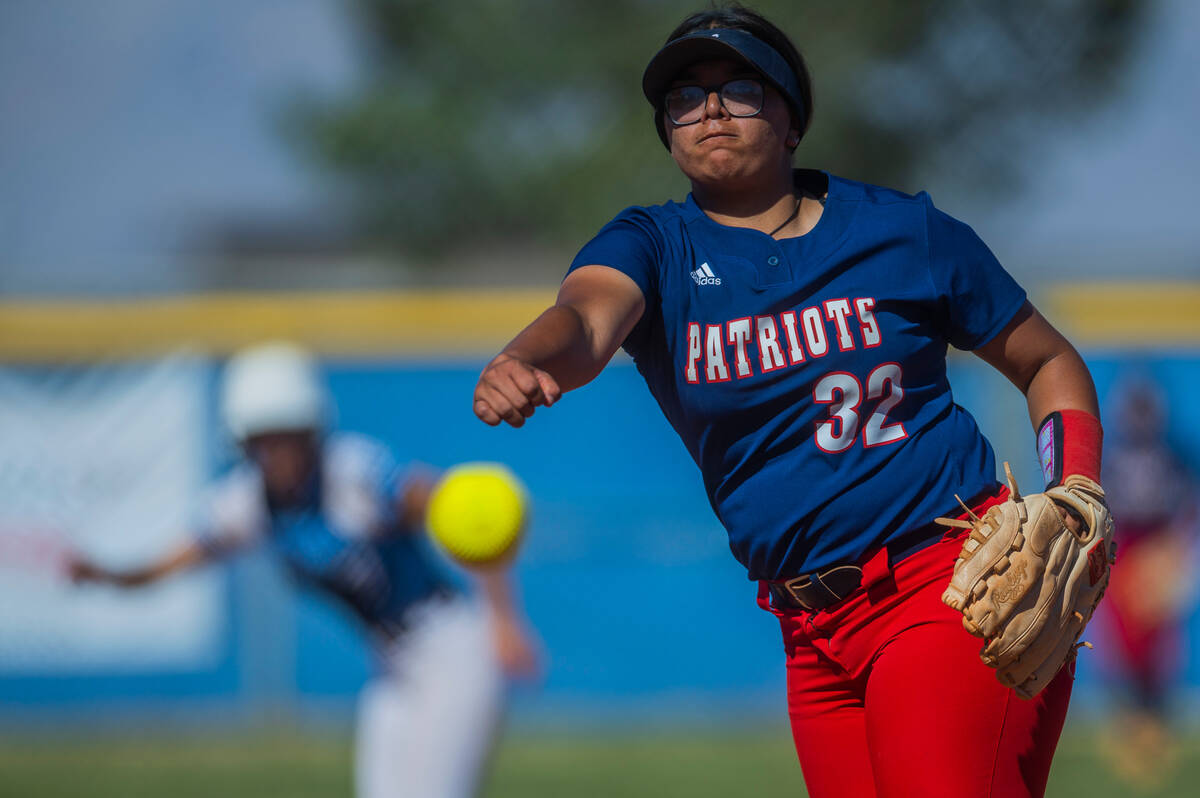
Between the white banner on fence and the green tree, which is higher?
the green tree

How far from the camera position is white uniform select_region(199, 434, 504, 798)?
5.34m

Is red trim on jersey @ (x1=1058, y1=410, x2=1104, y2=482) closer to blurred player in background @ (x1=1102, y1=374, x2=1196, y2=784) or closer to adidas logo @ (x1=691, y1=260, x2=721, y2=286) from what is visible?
adidas logo @ (x1=691, y1=260, x2=721, y2=286)

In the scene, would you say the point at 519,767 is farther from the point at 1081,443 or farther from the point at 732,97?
the point at 732,97

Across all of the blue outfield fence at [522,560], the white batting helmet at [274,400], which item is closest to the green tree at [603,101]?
the blue outfield fence at [522,560]

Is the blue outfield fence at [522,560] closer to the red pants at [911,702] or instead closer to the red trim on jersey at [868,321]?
the red pants at [911,702]

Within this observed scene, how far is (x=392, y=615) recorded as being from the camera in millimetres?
5668

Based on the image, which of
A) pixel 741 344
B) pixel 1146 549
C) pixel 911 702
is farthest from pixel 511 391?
pixel 1146 549

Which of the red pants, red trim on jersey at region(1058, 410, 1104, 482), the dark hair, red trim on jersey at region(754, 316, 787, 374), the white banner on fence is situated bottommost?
the red pants

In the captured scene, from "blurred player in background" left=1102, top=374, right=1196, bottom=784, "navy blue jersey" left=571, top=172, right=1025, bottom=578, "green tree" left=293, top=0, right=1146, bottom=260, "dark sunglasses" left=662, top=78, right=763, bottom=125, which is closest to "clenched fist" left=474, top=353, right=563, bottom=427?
"navy blue jersey" left=571, top=172, right=1025, bottom=578

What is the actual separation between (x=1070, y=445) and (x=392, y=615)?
10.6 ft

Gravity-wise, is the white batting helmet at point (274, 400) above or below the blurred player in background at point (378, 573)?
above

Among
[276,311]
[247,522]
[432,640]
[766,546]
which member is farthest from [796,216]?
[276,311]

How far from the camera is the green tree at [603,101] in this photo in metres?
19.8

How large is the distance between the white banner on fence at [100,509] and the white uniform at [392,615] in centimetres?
593
